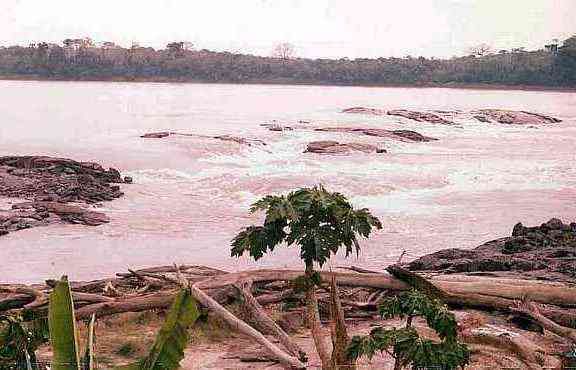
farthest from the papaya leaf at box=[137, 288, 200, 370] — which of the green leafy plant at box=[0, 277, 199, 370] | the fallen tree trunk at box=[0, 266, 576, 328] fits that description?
the fallen tree trunk at box=[0, 266, 576, 328]

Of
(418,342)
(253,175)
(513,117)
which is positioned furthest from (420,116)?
(418,342)

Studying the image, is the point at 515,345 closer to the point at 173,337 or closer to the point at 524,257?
the point at 173,337

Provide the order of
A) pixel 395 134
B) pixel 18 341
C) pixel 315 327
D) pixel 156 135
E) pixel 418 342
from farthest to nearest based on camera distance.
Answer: pixel 395 134 < pixel 156 135 < pixel 315 327 < pixel 18 341 < pixel 418 342

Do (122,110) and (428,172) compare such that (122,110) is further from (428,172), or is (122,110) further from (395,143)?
(428,172)

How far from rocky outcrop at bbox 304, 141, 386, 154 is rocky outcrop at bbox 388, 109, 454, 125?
34.8 feet

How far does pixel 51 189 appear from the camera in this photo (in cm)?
1377

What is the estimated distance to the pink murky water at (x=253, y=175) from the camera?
10.3 meters

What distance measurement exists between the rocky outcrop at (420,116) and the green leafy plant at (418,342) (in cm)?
2851

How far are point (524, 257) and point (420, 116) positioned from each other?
2460 cm

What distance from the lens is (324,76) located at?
43.9m

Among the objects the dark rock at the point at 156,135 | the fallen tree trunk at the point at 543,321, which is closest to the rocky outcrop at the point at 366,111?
the dark rock at the point at 156,135

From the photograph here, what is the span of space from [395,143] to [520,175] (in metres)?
5.57

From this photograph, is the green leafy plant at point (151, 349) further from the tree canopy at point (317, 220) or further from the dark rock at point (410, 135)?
the dark rock at point (410, 135)

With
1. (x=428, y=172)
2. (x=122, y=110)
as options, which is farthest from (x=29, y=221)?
(x=122, y=110)
